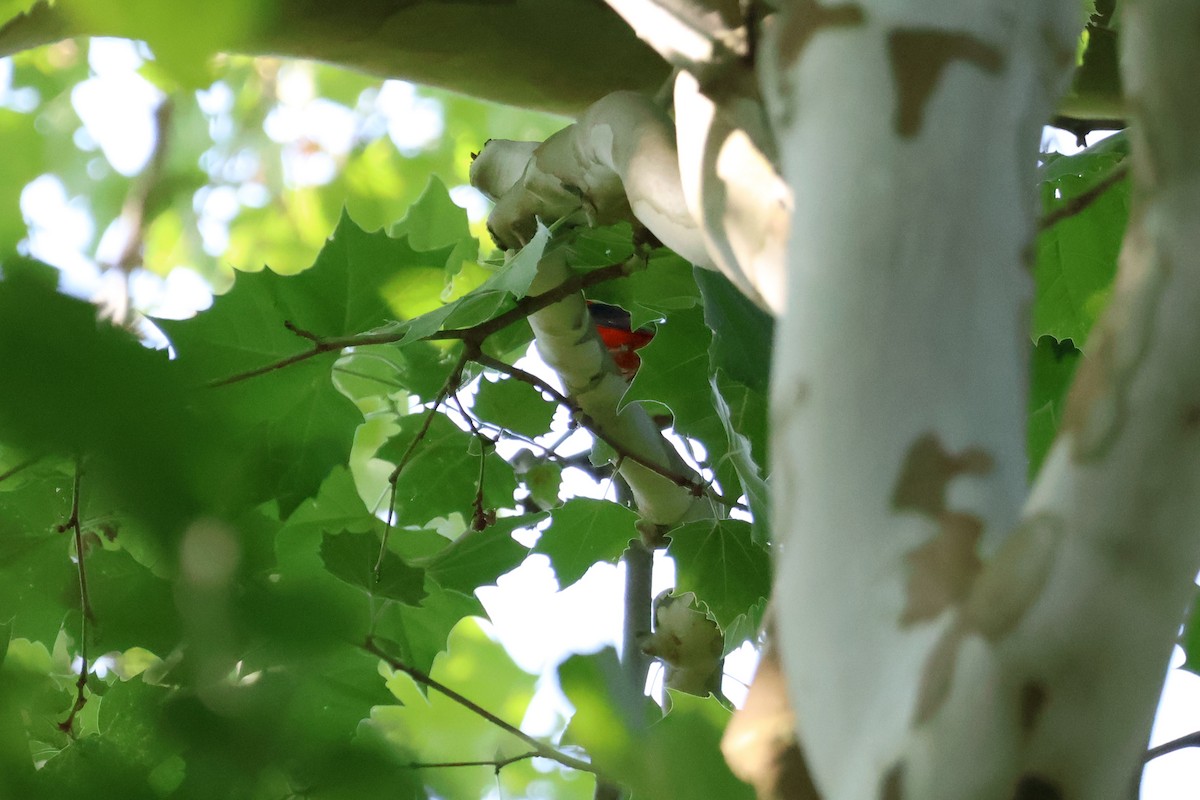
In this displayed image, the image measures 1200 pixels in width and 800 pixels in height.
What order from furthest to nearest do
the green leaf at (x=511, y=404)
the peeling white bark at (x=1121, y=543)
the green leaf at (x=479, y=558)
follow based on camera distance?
the green leaf at (x=511, y=404) < the green leaf at (x=479, y=558) < the peeling white bark at (x=1121, y=543)

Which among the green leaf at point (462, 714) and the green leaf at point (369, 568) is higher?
the green leaf at point (369, 568)

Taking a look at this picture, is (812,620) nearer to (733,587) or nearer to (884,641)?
(884,641)

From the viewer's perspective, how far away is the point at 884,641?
22cm

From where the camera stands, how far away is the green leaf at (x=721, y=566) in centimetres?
84

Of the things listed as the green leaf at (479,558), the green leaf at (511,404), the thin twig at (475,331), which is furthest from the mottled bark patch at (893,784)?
the green leaf at (511,404)

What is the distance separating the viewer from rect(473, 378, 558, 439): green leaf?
95 cm

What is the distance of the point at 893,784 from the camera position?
20 centimetres

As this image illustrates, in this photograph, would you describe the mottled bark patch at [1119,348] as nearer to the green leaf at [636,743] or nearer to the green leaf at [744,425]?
the green leaf at [636,743]

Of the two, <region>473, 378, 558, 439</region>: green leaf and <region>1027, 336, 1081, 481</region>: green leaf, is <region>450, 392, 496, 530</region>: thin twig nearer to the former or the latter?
<region>473, 378, 558, 439</region>: green leaf

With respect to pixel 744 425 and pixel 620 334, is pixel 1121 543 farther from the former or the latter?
pixel 620 334

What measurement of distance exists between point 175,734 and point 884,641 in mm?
290

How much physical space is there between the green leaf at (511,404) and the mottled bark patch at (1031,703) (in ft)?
2.53

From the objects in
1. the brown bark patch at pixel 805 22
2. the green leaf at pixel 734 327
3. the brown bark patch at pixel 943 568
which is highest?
the brown bark patch at pixel 805 22

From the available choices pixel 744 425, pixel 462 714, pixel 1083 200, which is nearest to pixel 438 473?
pixel 744 425
